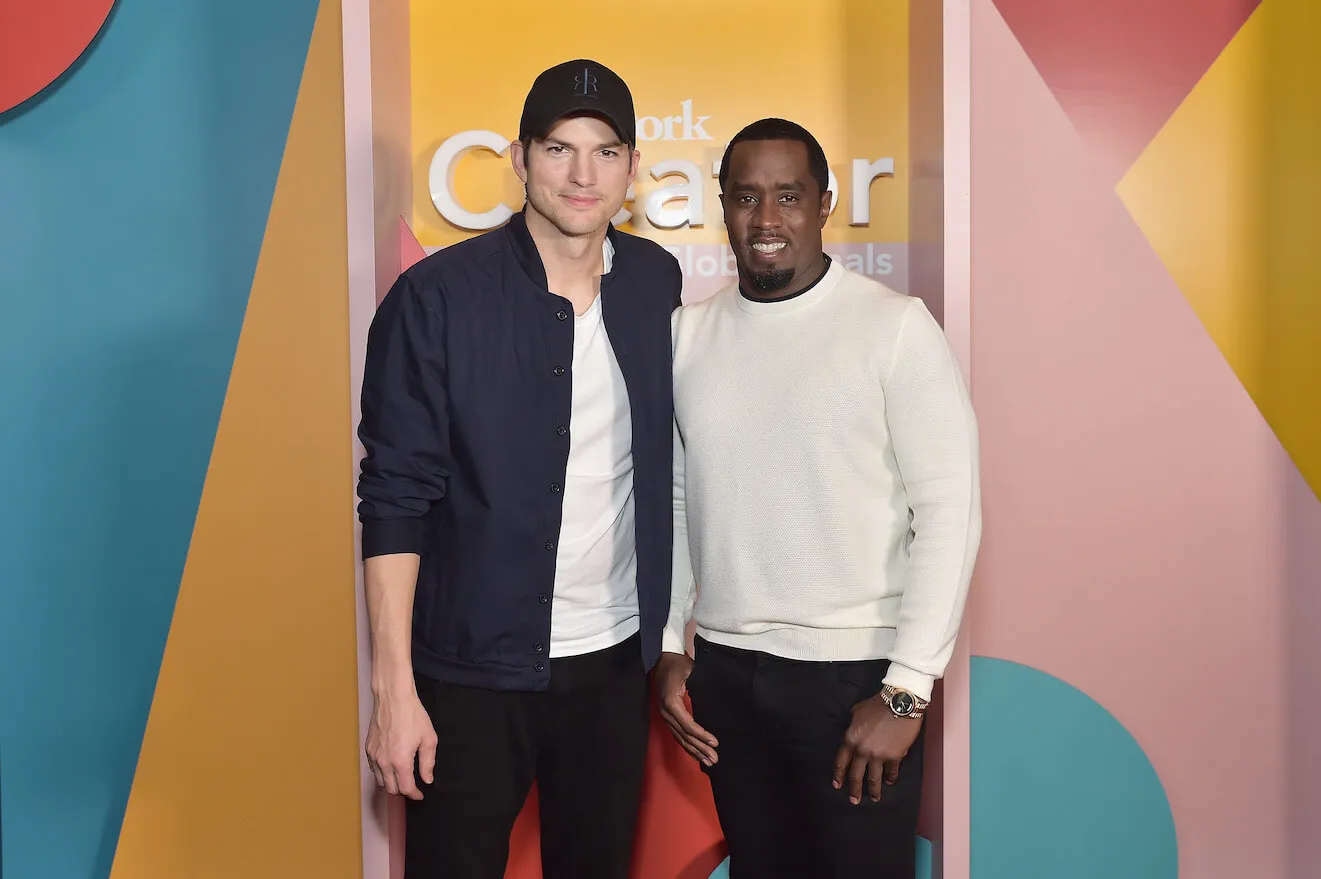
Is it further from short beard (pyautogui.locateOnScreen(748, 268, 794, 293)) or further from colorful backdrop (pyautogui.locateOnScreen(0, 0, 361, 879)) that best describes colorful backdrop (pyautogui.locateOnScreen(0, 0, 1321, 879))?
short beard (pyautogui.locateOnScreen(748, 268, 794, 293))

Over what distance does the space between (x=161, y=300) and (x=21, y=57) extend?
0.64 metres

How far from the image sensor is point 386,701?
1.66m

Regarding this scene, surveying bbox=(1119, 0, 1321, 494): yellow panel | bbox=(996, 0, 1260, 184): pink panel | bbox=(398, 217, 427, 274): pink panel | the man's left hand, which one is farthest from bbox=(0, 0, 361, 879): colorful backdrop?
bbox=(1119, 0, 1321, 494): yellow panel

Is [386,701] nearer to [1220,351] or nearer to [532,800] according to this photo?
[532,800]

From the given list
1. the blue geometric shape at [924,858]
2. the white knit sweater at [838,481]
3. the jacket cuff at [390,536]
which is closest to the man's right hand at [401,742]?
the jacket cuff at [390,536]

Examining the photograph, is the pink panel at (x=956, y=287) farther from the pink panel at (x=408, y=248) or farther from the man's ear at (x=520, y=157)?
the pink panel at (x=408, y=248)

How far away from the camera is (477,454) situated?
1723 mm

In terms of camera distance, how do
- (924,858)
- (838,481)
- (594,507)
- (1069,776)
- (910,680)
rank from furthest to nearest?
(1069,776)
(924,858)
(594,507)
(838,481)
(910,680)

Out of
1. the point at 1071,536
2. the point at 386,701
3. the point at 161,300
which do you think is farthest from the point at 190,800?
the point at 1071,536

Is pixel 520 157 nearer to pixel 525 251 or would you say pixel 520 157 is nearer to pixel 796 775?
pixel 525 251

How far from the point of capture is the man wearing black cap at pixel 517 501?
169 centimetres

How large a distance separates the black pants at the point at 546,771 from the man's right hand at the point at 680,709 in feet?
0.20

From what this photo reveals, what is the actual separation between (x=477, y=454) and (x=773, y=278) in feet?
2.01

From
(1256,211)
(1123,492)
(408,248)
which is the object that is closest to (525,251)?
(408,248)
